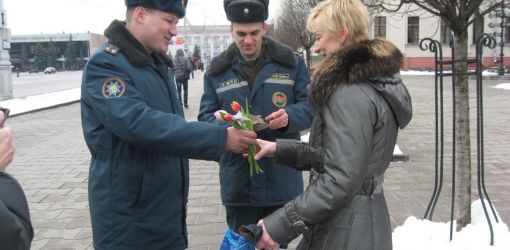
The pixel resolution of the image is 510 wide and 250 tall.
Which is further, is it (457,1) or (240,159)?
(457,1)

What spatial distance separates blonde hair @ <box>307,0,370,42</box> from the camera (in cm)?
217

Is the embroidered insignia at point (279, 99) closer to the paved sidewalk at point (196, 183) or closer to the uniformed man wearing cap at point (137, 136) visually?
the uniformed man wearing cap at point (137, 136)

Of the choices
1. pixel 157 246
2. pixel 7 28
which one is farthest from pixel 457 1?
pixel 7 28

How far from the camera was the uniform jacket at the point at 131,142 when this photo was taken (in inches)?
86.1

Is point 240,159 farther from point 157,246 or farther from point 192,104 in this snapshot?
point 192,104

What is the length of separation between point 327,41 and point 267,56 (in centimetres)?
95

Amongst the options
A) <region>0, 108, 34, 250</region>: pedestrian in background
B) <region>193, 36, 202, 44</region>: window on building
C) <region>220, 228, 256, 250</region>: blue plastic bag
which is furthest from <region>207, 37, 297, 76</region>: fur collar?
<region>193, 36, 202, 44</region>: window on building

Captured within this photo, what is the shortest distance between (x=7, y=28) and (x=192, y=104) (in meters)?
8.67

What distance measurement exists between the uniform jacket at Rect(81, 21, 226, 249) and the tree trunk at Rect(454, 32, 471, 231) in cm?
251

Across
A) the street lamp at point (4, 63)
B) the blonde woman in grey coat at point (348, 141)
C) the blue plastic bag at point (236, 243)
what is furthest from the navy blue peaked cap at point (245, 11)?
the street lamp at point (4, 63)

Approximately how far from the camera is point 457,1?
3.98m

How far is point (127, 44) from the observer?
2314 mm

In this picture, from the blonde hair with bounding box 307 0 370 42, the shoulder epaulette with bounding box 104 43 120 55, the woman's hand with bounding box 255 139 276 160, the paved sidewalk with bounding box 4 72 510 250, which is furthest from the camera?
the paved sidewalk with bounding box 4 72 510 250

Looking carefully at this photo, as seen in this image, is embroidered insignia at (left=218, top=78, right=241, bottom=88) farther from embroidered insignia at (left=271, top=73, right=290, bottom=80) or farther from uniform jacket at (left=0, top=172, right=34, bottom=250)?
uniform jacket at (left=0, top=172, right=34, bottom=250)
